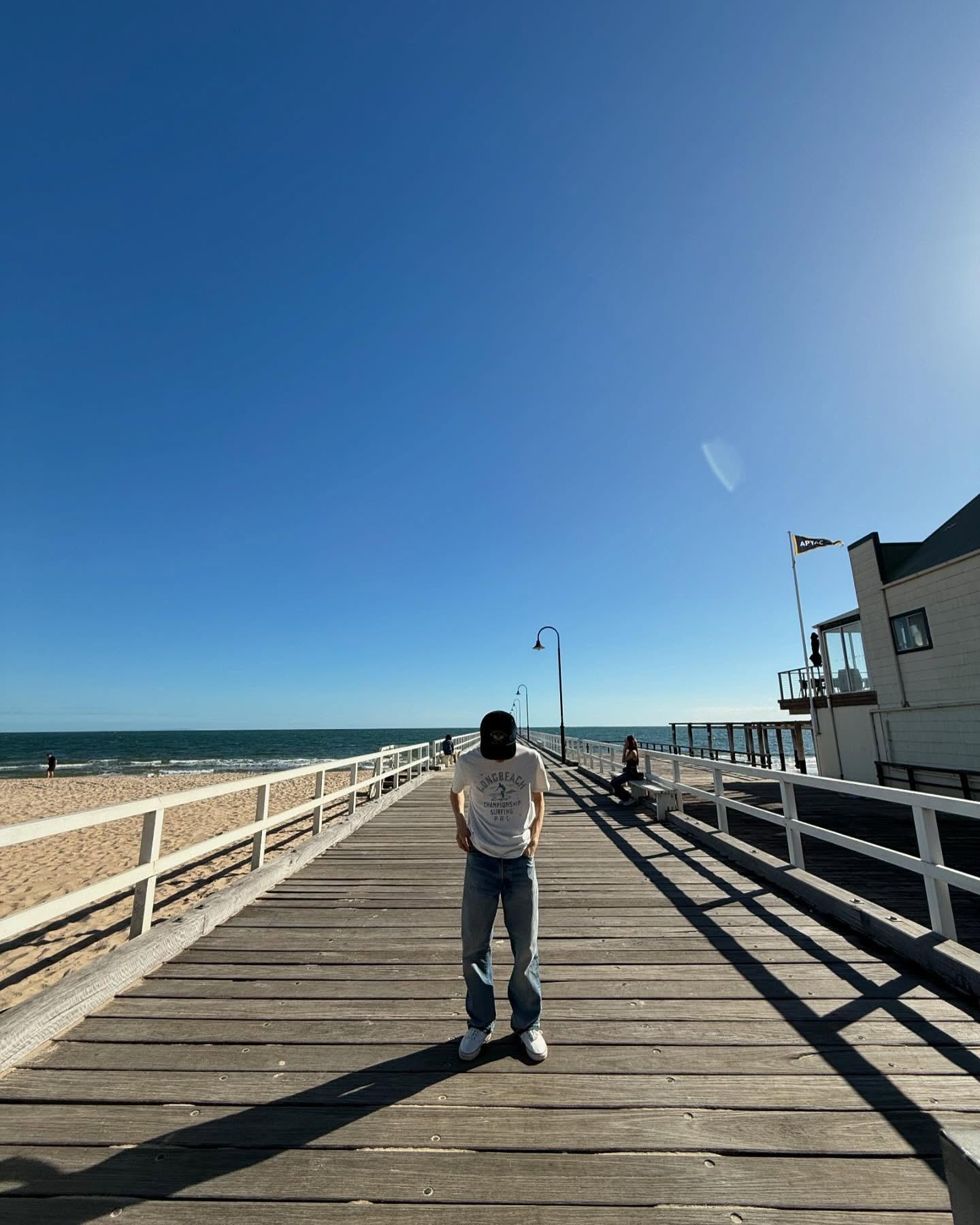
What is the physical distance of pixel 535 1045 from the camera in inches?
112

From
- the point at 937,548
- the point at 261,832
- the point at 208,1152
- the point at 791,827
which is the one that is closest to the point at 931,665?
the point at 937,548

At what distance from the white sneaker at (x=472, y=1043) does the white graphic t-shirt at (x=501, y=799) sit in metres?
0.85

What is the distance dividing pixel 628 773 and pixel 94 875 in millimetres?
10675

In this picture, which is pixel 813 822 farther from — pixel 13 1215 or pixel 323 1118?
pixel 13 1215

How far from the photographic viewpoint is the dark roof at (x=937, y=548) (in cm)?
1318

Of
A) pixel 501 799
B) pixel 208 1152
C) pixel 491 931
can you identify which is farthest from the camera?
pixel 501 799

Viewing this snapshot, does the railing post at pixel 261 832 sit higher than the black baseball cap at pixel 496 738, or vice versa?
the black baseball cap at pixel 496 738

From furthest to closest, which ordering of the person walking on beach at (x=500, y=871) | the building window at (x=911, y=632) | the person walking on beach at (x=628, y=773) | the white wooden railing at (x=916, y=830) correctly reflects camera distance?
1. the building window at (x=911, y=632)
2. the person walking on beach at (x=628, y=773)
3. the white wooden railing at (x=916, y=830)
4. the person walking on beach at (x=500, y=871)

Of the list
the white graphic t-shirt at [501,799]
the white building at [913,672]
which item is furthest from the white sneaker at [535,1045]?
the white building at [913,672]

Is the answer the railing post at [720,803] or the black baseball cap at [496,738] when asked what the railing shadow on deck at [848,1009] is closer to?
the railing post at [720,803]

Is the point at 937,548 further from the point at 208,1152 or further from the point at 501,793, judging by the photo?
the point at 208,1152

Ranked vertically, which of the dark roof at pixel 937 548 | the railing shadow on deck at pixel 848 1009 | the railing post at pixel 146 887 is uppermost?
the dark roof at pixel 937 548

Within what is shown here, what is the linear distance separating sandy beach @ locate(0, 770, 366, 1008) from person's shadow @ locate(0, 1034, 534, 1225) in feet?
7.81

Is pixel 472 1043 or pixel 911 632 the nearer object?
pixel 472 1043
